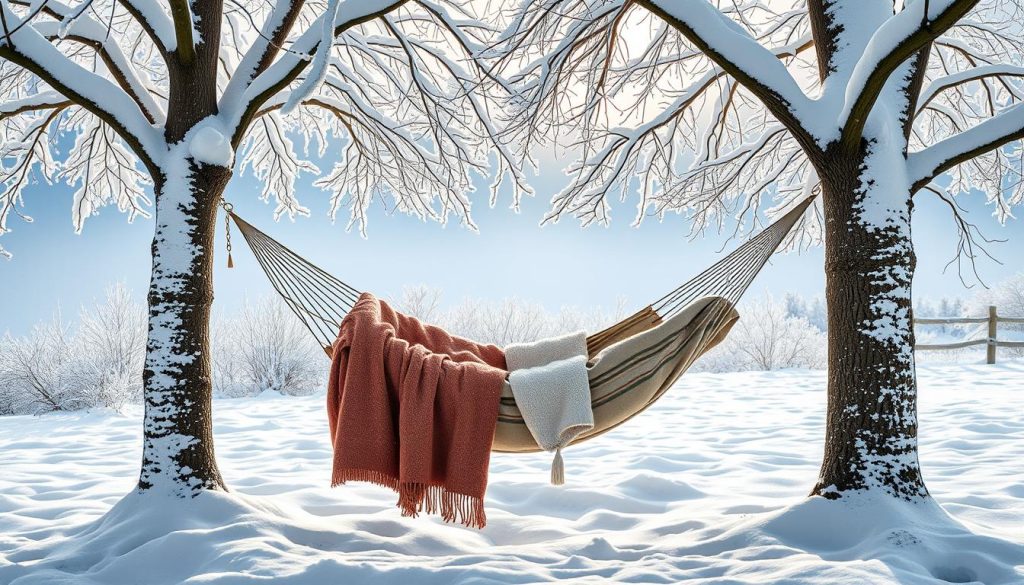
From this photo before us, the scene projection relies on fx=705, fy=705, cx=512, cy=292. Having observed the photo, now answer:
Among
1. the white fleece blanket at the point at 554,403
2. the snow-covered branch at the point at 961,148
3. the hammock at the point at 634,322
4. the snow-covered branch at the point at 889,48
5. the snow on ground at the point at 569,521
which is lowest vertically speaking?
the snow on ground at the point at 569,521

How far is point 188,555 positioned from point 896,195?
2.37 metres

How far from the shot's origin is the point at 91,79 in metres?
2.39

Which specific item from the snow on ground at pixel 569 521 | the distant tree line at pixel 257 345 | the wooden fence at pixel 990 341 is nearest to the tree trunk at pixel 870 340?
the snow on ground at pixel 569 521

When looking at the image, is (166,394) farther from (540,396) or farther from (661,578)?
(661,578)

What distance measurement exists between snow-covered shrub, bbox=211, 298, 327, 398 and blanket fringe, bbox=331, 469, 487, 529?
225 inches

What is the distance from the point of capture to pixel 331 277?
267cm

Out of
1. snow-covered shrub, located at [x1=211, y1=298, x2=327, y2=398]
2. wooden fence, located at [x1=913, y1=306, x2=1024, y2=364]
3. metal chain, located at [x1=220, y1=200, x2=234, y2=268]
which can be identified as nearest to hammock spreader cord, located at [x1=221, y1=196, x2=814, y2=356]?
metal chain, located at [x1=220, y1=200, x2=234, y2=268]

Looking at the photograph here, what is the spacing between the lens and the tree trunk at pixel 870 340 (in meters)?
2.14

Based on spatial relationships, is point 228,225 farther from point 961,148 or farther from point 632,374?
point 961,148

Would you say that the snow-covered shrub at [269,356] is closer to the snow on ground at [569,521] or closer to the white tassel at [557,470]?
the snow on ground at [569,521]

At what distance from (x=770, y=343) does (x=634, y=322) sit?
6789 mm

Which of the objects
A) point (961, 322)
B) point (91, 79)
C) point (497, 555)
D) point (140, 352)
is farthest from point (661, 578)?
point (961, 322)

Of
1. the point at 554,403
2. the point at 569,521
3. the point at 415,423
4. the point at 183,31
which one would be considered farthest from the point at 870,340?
the point at 183,31

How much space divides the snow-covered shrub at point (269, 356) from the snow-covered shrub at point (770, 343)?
5435 mm
